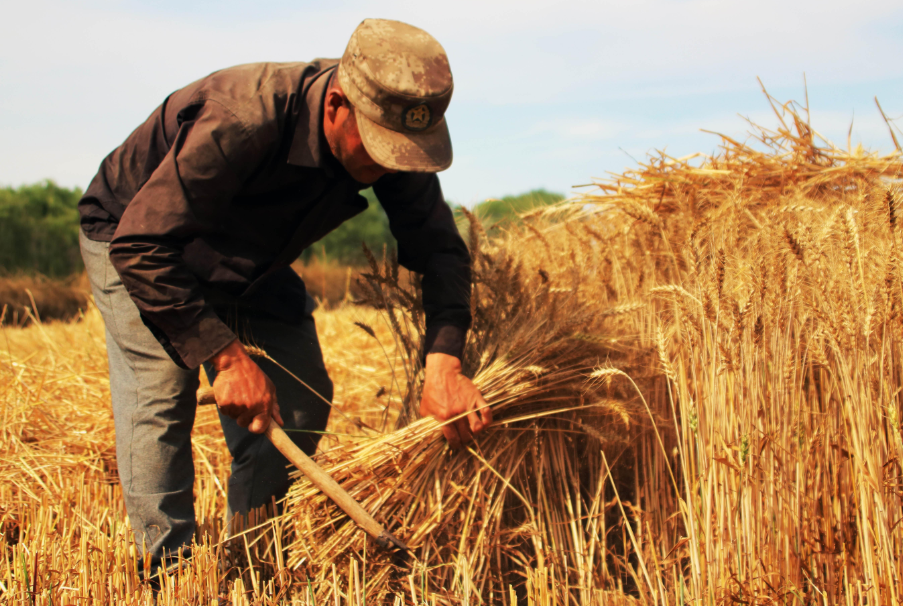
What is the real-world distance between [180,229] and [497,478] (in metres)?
1.14

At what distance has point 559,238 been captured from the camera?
3098 millimetres

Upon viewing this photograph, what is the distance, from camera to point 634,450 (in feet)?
6.91

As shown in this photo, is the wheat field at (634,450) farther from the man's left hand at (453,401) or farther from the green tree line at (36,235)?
the green tree line at (36,235)

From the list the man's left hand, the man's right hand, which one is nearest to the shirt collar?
the man's right hand

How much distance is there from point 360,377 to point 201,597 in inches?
96.6

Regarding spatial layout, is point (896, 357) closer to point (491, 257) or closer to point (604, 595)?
point (604, 595)

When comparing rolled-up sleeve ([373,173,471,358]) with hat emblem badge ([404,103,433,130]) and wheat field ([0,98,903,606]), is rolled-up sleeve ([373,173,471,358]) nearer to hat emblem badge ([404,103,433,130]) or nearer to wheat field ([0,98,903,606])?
wheat field ([0,98,903,606])

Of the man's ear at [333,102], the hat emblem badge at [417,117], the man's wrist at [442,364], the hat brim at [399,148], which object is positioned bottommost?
the man's wrist at [442,364]

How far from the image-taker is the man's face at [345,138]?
5.88ft

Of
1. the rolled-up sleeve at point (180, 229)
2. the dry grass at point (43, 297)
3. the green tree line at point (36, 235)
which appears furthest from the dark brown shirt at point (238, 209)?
the green tree line at point (36, 235)

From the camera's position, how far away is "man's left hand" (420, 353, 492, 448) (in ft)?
5.95

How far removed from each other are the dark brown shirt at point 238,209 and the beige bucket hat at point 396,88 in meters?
0.20

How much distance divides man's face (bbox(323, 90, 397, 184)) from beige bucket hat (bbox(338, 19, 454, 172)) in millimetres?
53

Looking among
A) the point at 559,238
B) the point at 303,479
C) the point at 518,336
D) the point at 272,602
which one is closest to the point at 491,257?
the point at 518,336
